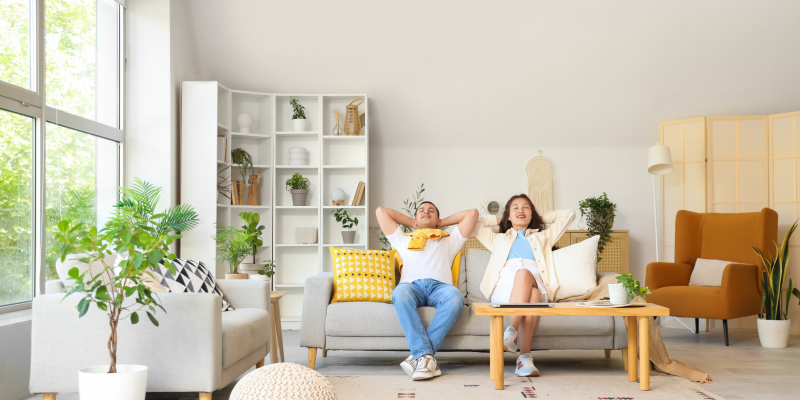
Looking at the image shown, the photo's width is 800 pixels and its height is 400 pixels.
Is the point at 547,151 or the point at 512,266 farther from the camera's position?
the point at 547,151

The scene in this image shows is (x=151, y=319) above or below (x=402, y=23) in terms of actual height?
below

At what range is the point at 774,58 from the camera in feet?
17.6

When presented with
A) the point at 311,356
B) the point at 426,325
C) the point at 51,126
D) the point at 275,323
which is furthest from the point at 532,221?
the point at 51,126

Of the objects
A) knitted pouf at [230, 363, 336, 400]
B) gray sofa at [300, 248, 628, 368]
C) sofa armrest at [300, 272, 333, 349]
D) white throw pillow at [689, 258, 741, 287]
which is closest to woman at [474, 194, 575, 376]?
gray sofa at [300, 248, 628, 368]

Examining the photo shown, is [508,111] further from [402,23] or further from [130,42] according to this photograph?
[130,42]

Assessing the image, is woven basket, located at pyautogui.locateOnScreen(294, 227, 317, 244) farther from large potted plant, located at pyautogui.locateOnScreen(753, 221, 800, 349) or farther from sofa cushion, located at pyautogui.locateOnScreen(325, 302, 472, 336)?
large potted plant, located at pyautogui.locateOnScreen(753, 221, 800, 349)

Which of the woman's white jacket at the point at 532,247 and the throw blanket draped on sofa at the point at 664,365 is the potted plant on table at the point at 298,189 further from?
the throw blanket draped on sofa at the point at 664,365

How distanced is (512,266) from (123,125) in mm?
3185

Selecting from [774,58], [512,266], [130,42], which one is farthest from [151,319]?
[774,58]

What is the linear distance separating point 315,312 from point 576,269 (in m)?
1.58

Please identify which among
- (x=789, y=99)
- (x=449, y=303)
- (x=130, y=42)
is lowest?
(x=449, y=303)

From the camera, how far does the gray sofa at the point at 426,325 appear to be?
3.45m

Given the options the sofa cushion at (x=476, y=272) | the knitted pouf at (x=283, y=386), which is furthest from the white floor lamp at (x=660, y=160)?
the knitted pouf at (x=283, y=386)

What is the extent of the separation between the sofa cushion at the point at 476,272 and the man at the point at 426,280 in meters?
0.18
